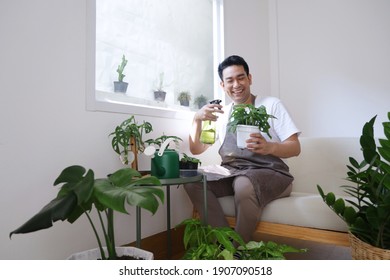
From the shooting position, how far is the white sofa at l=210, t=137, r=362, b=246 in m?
1.07

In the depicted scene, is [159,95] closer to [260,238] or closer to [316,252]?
[260,238]

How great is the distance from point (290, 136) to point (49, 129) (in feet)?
3.52

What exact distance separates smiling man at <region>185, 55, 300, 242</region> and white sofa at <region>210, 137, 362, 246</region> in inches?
2.4

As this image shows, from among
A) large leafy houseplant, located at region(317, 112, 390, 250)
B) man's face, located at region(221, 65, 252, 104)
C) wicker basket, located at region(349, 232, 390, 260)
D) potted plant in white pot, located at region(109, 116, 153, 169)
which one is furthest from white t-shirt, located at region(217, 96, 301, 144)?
potted plant in white pot, located at region(109, 116, 153, 169)

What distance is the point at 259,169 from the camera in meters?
1.23

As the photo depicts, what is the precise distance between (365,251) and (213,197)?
0.66 m

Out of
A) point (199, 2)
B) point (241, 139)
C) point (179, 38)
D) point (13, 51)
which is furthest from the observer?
point (199, 2)

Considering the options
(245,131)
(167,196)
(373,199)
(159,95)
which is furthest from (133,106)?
(373,199)

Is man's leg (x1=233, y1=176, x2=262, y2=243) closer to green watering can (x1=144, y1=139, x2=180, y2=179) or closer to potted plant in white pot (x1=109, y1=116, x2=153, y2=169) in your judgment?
→ green watering can (x1=144, y1=139, x2=180, y2=179)

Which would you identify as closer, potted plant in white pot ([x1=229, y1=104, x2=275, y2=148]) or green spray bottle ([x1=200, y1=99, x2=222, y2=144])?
potted plant in white pot ([x1=229, y1=104, x2=275, y2=148])

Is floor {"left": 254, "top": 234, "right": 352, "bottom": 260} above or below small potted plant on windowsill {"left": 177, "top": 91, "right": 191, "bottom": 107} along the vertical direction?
below

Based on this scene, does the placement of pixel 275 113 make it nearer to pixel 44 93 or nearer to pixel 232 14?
pixel 44 93

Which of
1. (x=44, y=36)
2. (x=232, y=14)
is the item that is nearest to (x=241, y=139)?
Result: (x=44, y=36)
